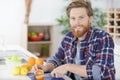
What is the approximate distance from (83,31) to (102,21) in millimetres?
3683

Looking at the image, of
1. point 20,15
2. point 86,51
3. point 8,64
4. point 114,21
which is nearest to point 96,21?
point 114,21

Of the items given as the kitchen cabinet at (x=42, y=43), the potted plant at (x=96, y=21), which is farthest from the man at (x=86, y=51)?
the kitchen cabinet at (x=42, y=43)

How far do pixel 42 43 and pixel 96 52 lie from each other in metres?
3.94

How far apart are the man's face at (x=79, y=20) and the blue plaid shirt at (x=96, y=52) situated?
6cm

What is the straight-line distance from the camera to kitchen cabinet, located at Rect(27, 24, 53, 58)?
19.7ft

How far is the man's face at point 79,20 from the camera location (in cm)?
218

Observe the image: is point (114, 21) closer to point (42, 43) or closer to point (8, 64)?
point (42, 43)

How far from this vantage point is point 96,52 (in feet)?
7.06

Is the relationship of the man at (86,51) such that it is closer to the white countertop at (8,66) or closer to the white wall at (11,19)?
the white countertop at (8,66)

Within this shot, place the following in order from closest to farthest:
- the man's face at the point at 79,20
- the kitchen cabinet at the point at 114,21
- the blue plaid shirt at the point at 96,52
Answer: the blue plaid shirt at the point at 96,52, the man's face at the point at 79,20, the kitchen cabinet at the point at 114,21

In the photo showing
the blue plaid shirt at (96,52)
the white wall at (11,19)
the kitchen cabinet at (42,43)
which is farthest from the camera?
the kitchen cabinet at (42,43)

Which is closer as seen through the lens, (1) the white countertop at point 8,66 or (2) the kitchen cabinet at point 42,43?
(1) the white countertop at point 8,66

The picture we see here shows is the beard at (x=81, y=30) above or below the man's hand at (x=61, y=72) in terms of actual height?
above

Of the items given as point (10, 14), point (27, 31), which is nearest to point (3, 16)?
point (10, 14)
